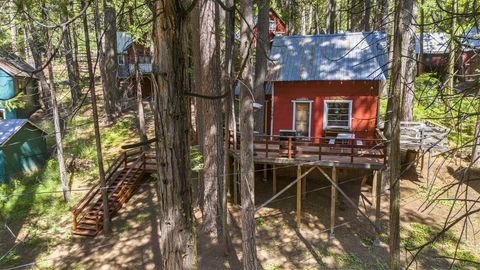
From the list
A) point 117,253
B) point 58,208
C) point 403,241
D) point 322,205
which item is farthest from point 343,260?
point 58,208

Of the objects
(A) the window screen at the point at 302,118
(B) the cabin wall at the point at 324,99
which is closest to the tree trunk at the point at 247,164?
(B) the cabin wall at the point at 324,99

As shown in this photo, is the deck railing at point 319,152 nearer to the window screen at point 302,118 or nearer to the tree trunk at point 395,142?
the window screen at point 302,118

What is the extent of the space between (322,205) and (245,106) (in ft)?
23.7

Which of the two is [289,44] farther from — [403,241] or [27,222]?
[27,222]

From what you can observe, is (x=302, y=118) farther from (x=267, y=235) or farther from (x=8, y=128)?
(x=8, y=128)

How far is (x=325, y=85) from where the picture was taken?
43.6 feet

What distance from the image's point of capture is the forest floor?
10.8 m

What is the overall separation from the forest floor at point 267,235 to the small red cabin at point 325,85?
2.93 metres

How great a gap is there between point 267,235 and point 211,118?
457 centimetres

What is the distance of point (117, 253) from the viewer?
1188 centimetres

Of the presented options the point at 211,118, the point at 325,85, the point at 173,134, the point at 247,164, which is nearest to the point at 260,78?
the point at 325,85

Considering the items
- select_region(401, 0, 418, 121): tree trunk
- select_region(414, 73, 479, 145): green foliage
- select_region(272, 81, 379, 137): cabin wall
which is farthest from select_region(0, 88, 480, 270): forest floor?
select_region(414, 73, 479, 145): green foliage

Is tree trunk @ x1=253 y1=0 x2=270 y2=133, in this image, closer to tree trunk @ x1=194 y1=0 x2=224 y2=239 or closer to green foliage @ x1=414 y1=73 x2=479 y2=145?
tree trunk @ x1=194 y1=0 x2=224 y2=239

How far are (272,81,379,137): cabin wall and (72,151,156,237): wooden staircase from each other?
7089 millimetres
